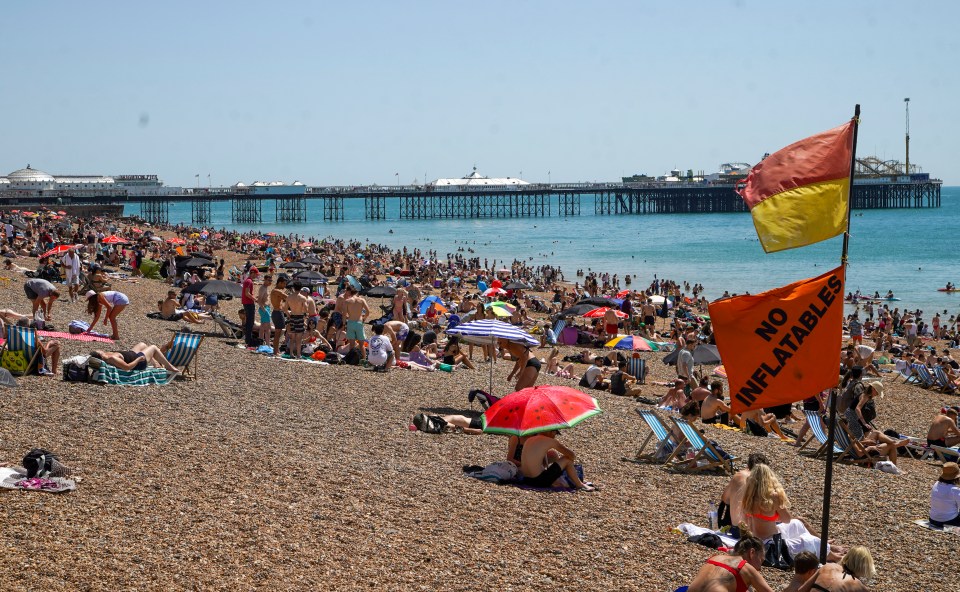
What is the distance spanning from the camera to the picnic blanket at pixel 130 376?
8.82m

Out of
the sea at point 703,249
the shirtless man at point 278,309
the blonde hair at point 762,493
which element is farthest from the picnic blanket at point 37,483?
the sea at point 703,249

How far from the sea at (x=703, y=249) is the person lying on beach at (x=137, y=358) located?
29.0m

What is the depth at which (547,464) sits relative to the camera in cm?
716

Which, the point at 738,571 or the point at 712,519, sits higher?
the point at 738,571

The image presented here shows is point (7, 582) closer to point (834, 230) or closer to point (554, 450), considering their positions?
point (554, 450)

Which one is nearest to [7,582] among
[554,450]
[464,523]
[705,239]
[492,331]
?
[464,523]

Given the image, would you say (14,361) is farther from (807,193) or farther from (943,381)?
(943,381)

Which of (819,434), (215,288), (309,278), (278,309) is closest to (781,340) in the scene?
(819,434)

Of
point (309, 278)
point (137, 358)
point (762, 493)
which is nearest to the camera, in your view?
point (762, 493)

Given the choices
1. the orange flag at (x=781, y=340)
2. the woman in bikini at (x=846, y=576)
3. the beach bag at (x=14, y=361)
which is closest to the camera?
the woman in bikini at (x=846, y=576)

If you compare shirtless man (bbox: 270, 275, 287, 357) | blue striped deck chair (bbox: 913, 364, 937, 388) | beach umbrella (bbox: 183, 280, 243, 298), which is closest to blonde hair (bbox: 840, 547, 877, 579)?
shirtless man (bbox: 270, 275, 287, 357)

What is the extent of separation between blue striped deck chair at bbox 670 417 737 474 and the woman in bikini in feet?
10.4

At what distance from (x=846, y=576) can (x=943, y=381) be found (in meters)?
12.9

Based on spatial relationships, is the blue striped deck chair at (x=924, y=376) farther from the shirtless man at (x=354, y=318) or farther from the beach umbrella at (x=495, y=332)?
the shirtless man at (x=354, y=318)
